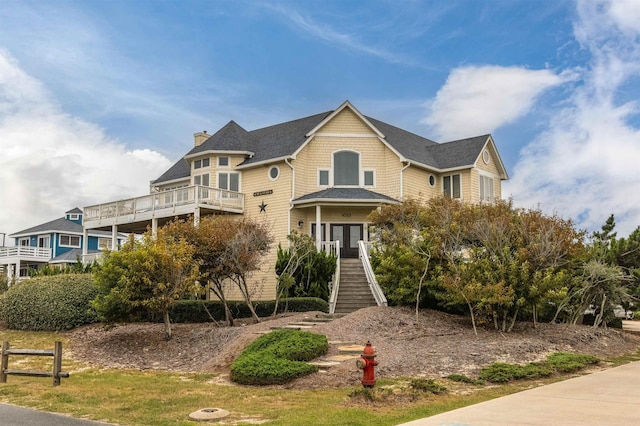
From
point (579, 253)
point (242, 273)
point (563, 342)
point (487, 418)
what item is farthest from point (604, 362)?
point (242, 273)

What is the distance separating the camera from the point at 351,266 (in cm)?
2608

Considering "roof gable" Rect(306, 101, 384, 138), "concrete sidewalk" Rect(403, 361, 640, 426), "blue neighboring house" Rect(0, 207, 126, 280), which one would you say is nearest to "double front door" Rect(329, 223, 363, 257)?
"roof gable" Rect(306, 101, 384, 138)

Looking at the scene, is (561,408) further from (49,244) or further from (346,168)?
(49,244)

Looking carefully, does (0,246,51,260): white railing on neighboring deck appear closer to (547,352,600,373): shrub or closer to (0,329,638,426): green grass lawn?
(0,329,638,426): green grass lawn

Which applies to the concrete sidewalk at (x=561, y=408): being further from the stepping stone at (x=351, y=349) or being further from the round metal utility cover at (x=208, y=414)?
the stepping stone at (x=351, y=349)

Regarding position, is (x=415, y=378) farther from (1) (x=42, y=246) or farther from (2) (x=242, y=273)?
(1) (x=42, y=246)

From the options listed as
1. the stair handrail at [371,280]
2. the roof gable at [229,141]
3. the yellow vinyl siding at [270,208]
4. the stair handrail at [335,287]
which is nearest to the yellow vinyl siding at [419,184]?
the stair handrail at [371,280]

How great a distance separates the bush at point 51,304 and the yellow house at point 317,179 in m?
6.73

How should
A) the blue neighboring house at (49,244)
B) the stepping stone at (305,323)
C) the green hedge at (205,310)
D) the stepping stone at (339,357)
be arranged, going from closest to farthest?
the stepping stone at (339,357) < the stepping stone at (305,323) < the green hedge at (205,310) < the blue neighboring house at (49,244)

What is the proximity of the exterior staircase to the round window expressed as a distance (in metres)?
5.95

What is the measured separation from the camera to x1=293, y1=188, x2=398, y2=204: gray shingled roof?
27625mm

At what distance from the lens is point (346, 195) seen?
28.1m

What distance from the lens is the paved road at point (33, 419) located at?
8945 millimetres

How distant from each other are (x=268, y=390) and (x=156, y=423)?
3.10m
